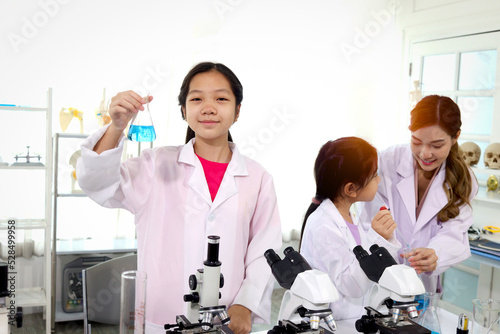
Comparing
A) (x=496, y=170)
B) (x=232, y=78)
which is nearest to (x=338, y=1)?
(x=496, y=170)

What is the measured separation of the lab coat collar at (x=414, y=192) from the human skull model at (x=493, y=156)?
1453 millimetres

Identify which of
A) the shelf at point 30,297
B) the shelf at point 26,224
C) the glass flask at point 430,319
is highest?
the glass flask at point 430,319

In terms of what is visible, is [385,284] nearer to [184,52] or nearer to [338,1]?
[184,52]

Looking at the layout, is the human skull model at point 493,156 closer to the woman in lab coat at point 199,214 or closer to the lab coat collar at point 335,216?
the lab coat collar at point 335,216

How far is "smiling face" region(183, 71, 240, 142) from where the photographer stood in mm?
1413

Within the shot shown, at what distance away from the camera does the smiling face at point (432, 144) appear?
190 cm

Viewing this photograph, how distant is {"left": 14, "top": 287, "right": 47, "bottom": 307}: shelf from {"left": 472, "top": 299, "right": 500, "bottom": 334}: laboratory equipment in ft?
9.23

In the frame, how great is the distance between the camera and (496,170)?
3.25 metres

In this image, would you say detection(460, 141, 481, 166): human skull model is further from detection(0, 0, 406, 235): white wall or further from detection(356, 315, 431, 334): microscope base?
detection(356, 315, 431, 334): microscope base

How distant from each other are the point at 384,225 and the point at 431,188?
2.19 feet

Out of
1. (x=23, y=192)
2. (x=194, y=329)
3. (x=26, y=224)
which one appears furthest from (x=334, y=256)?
(x=23, y=192)

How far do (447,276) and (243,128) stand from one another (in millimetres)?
1934

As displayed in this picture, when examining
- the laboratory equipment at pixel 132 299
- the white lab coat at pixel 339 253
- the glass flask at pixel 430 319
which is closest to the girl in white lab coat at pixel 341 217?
the white lab coat at pixel 339 253

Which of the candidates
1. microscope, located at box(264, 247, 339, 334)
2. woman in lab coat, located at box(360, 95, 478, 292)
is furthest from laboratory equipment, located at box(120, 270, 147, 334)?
woman in lab coat, located at box(360, 95, 478, 292)
